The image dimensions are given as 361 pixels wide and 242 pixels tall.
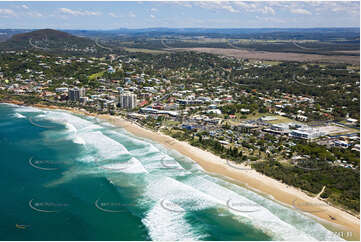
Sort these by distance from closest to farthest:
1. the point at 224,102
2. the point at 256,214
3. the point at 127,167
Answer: the point at 256,214
the point at 127,167
the point at 224,102

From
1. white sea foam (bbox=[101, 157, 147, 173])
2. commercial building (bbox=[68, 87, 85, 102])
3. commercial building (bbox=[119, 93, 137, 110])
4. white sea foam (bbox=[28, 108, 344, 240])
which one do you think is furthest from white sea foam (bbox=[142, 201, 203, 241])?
commercial building (bbox=[68, 87, 85, 102])

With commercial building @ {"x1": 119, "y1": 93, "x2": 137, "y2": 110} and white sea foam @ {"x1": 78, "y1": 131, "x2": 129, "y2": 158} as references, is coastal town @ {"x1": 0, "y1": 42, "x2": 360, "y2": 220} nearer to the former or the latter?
commercial building @ {"x1": 119, "y1": 93, "x2": 137, "y2": 110}

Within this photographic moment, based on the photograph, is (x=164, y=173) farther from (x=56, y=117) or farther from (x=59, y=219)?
(x=56, y=117)

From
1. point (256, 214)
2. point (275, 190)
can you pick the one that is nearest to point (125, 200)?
point (256, 214)

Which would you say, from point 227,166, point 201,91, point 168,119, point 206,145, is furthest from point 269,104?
point 227,166

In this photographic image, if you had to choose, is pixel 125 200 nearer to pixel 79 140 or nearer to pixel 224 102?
pixel 79 140

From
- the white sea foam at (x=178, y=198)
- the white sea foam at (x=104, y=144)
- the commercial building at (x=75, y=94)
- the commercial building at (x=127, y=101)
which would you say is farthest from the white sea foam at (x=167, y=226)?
the commercial building at (x=75, y=94)

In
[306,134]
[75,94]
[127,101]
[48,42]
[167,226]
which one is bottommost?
[167,226]
